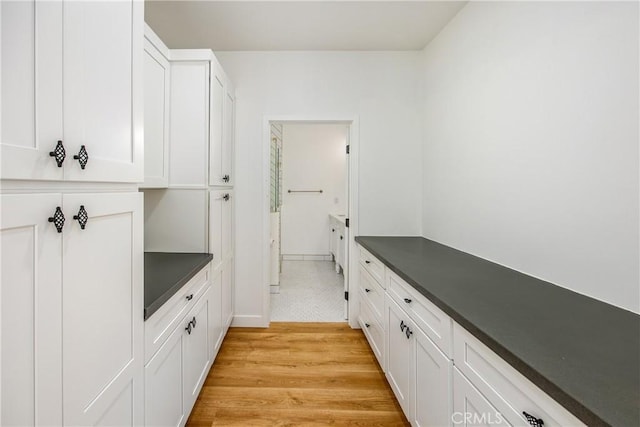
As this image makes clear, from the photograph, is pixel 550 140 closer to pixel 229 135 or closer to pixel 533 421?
pixel 533 421

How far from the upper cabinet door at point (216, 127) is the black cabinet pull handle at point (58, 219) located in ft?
4.58

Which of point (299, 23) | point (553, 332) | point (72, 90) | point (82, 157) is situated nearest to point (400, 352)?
point (553, 332)

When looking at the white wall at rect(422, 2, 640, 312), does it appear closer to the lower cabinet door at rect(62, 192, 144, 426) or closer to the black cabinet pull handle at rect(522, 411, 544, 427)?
the black cabinet pull handle at rect(522, 411, 544, 427)

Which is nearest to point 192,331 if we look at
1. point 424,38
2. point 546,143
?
point 546,143

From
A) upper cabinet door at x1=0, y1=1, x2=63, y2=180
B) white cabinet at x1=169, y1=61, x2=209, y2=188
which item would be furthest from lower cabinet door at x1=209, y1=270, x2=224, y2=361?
upper cabinet door at x1=0, y1=1, x2=63, y2=180

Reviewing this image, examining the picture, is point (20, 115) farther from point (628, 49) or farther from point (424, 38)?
point (424, 38)

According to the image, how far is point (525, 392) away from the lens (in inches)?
29.7

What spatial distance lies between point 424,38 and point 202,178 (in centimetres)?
217

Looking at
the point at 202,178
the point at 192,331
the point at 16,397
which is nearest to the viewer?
the point at 16,397

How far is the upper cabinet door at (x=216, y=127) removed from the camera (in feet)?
6.84

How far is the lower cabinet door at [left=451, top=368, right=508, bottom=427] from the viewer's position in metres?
0.87

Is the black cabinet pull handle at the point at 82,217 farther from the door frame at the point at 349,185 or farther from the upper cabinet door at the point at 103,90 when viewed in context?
the door frame at the point at 349,185

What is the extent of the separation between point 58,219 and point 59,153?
156 mm

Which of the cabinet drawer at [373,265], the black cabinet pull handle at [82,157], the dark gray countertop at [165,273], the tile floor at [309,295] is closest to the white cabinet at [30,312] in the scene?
the black cabinet pull handle at [82,157]
